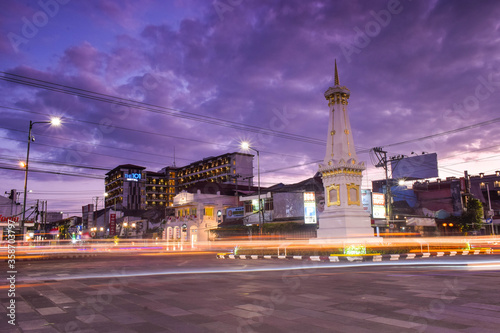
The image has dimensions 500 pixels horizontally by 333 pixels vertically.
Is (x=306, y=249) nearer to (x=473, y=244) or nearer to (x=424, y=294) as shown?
(x=424, y=294)

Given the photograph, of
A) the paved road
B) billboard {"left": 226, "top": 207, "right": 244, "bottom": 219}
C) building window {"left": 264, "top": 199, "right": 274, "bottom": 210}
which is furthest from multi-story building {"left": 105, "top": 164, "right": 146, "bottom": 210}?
the paved road

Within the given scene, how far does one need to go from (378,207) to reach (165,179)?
102236mm

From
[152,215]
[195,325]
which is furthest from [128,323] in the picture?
[152,215]

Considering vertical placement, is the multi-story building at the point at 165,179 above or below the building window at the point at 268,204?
above

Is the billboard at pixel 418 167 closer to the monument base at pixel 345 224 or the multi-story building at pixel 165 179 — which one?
the monument base at pixel 345 224

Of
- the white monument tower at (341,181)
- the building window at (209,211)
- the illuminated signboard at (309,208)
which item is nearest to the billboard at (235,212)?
the building window at (209,211)

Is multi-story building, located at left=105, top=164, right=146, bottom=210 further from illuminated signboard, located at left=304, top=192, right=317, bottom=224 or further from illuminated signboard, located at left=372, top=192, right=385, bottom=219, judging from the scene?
illuminated signboard, located at left=372, top=192, right=385, bottom=219

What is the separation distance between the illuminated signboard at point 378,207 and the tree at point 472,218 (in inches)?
667

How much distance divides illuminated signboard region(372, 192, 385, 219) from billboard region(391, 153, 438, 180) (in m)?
14.7

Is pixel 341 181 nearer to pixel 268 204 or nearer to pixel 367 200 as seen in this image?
pixel 367 200

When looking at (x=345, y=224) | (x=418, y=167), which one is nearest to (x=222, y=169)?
(x=418, y=167)

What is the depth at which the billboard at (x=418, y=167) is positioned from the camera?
57.2 meters

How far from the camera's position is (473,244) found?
4062cm

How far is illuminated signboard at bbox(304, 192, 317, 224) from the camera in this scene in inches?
1542
